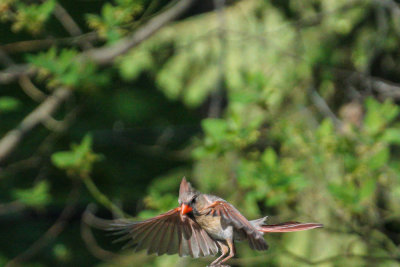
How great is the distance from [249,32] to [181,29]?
0.32 meters

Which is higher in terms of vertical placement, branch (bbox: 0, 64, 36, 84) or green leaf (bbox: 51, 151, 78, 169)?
branch (bbox: 0, 64, 36, 84)

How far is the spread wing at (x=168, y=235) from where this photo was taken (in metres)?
0.55

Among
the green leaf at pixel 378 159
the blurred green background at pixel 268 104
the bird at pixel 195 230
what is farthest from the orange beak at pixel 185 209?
the green leaf at pixel 378 159

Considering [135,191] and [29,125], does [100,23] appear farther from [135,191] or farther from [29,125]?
[135,191]

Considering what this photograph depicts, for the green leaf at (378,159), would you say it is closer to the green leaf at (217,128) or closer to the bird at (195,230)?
the green leaf at (217,128)

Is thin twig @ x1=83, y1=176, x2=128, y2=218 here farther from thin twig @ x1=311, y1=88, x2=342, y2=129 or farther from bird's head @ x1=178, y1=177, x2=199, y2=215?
bird's head @ x1=178, y1=177, x2=199, y2=215

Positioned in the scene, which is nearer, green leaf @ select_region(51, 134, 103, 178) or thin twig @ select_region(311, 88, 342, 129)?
green leaf @ select_region(51, 134, 103, 178)

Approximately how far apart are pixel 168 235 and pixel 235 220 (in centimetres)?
14

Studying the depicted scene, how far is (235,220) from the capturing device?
45cm

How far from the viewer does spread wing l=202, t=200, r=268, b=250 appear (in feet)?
1.47

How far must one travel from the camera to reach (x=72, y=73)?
1.90 meters

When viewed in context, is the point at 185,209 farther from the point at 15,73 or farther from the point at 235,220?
the point at 15,73

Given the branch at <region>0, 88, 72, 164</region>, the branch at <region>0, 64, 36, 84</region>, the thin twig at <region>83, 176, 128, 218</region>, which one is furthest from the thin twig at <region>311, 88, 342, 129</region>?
the branch at <region>0, 64, 36, 84</region>

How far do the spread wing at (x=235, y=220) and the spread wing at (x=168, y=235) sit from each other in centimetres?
5
